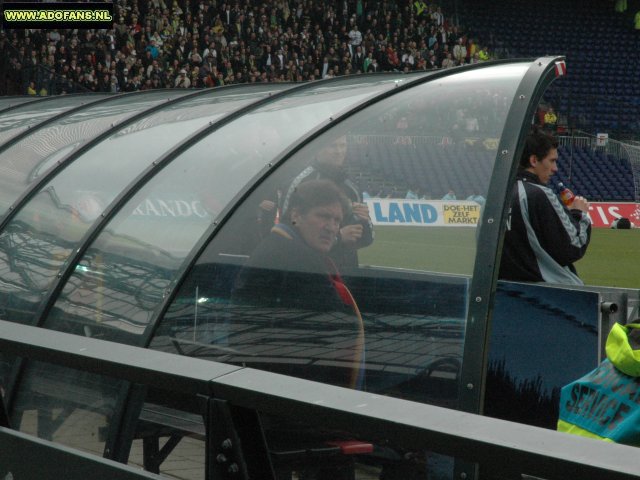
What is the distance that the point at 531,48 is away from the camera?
123ft

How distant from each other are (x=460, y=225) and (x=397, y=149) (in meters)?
0.41

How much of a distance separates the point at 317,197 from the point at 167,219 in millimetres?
658

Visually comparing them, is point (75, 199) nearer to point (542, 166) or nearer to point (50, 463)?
point (50, 463)

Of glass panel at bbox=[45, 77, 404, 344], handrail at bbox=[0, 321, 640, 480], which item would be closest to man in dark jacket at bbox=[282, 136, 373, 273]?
glass panel at bbox=[45, 77, 404, 344]

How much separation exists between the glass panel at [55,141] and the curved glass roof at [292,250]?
40 centimetres

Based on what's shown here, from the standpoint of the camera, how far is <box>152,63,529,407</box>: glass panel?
2871 mm

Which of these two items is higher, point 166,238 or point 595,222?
point 166,238

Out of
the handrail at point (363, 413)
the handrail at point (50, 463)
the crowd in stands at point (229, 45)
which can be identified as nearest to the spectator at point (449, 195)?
the handrail at point (363, 413)

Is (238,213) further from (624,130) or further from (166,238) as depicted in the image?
(624,130)

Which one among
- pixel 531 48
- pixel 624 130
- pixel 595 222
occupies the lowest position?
pixel 595 222

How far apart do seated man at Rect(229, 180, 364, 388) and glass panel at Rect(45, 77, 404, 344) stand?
29 centimetres

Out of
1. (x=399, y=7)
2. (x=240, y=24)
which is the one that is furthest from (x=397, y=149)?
(x=399, y=7)

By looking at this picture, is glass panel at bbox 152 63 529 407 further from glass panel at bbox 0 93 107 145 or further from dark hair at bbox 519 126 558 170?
glass panel at bbox 0 93 107 145

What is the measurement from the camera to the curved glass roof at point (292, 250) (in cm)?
288
